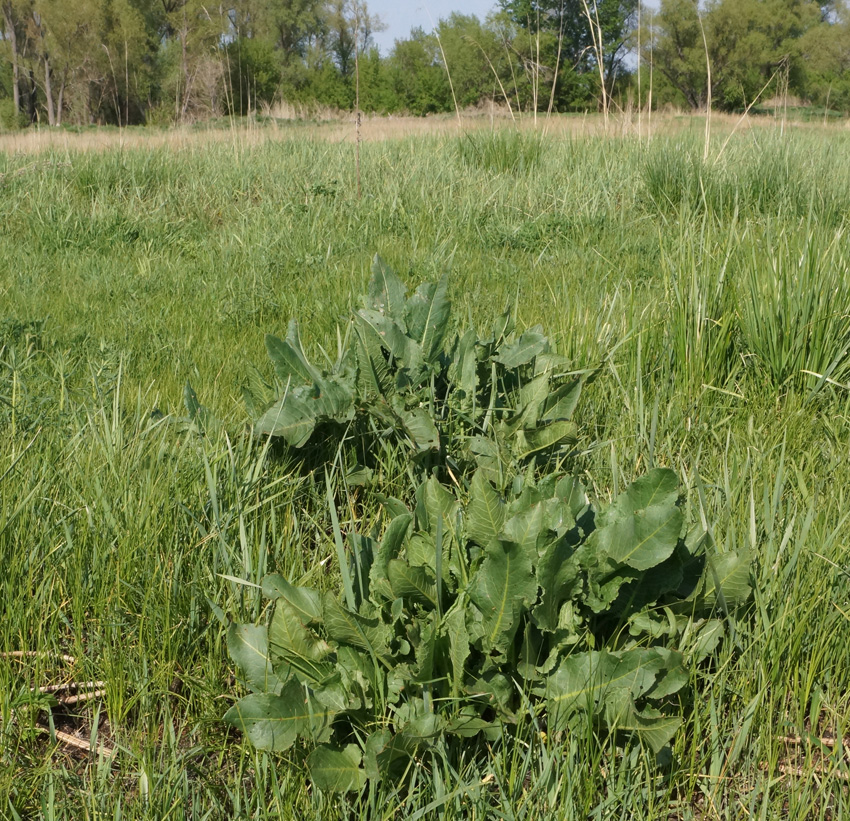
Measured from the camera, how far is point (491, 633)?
1234 millimetres

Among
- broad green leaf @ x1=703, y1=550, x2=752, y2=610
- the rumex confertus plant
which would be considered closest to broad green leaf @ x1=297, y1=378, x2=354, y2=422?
the rumex confertus plant

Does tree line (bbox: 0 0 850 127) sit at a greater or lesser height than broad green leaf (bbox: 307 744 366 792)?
greater

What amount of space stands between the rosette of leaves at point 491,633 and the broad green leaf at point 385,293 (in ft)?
2.58

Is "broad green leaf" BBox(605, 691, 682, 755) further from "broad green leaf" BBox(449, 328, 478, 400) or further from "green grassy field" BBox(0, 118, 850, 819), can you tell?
"broad green leaf" BBox(449, 328, 478, 400)

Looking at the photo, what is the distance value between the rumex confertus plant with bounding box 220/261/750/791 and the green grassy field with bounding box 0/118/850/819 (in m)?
0.06

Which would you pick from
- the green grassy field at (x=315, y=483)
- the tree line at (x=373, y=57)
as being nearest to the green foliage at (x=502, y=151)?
the green grassy field at (x=315, y=483)

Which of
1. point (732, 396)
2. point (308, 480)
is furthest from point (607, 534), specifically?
point (732, 396)

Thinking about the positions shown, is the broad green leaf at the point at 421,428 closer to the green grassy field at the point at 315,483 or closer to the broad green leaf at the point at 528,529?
the green grassy field at the point at 315,483

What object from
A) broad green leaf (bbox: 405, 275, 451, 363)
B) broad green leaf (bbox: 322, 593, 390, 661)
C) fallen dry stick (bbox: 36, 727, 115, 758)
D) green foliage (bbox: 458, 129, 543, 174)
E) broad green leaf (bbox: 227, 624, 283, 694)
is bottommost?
fallen dry stick (bbox: 36, 727, 115, 758)

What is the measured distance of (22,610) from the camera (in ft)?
4.73

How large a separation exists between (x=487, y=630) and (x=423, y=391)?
0.88 metres

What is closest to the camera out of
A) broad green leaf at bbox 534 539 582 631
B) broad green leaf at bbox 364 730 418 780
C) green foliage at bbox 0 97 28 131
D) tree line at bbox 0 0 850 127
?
broad green leaf at bbox 364 730 418 780

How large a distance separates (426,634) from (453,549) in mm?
193

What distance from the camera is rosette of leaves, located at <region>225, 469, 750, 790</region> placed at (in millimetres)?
1188
